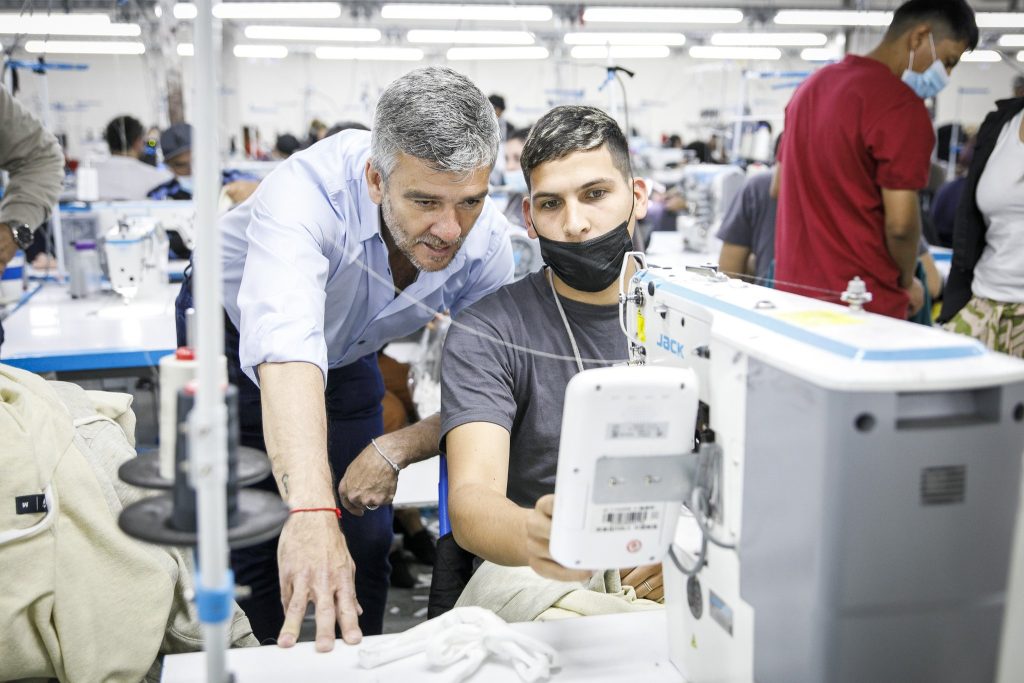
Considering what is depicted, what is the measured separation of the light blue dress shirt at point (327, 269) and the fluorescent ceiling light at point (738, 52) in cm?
885

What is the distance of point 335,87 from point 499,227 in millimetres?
13853

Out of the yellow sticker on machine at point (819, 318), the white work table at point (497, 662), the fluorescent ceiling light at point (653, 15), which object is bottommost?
the white work table at point (497, 662)

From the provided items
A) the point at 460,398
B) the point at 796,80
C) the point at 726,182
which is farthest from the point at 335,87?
the point at 460,398

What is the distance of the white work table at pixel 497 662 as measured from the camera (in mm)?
1024

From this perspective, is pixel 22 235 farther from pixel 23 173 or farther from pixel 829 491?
pixel 829 491

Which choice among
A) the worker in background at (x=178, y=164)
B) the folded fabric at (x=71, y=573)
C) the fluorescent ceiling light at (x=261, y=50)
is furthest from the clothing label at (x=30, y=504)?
the fluorescent ceiling light at (x=261, y=50)

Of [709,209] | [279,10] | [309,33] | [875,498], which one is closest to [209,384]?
[875,498]

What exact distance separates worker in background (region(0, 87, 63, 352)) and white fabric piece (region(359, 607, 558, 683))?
2.16 m

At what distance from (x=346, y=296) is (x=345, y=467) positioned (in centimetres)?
55

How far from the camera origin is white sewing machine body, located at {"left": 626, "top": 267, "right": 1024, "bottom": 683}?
75 cm

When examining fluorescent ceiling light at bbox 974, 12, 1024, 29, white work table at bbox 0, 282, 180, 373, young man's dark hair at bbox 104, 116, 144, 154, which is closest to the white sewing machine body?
white work table at bbox 0, 282, 180, 373

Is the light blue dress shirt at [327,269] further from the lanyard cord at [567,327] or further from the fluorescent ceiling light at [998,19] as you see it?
the fluorescent ceiling light at [998,19]

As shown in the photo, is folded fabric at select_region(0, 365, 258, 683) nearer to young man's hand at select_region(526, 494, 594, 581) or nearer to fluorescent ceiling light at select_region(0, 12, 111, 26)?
young man's hand at select_region(526, 494, 594, 581)

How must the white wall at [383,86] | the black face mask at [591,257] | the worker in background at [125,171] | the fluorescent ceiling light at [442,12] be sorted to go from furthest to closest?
the white wall at [383,86], the fluorescent ceiling light at [442,12], the worker in background at [125,171], the black face mask at [591,257]
